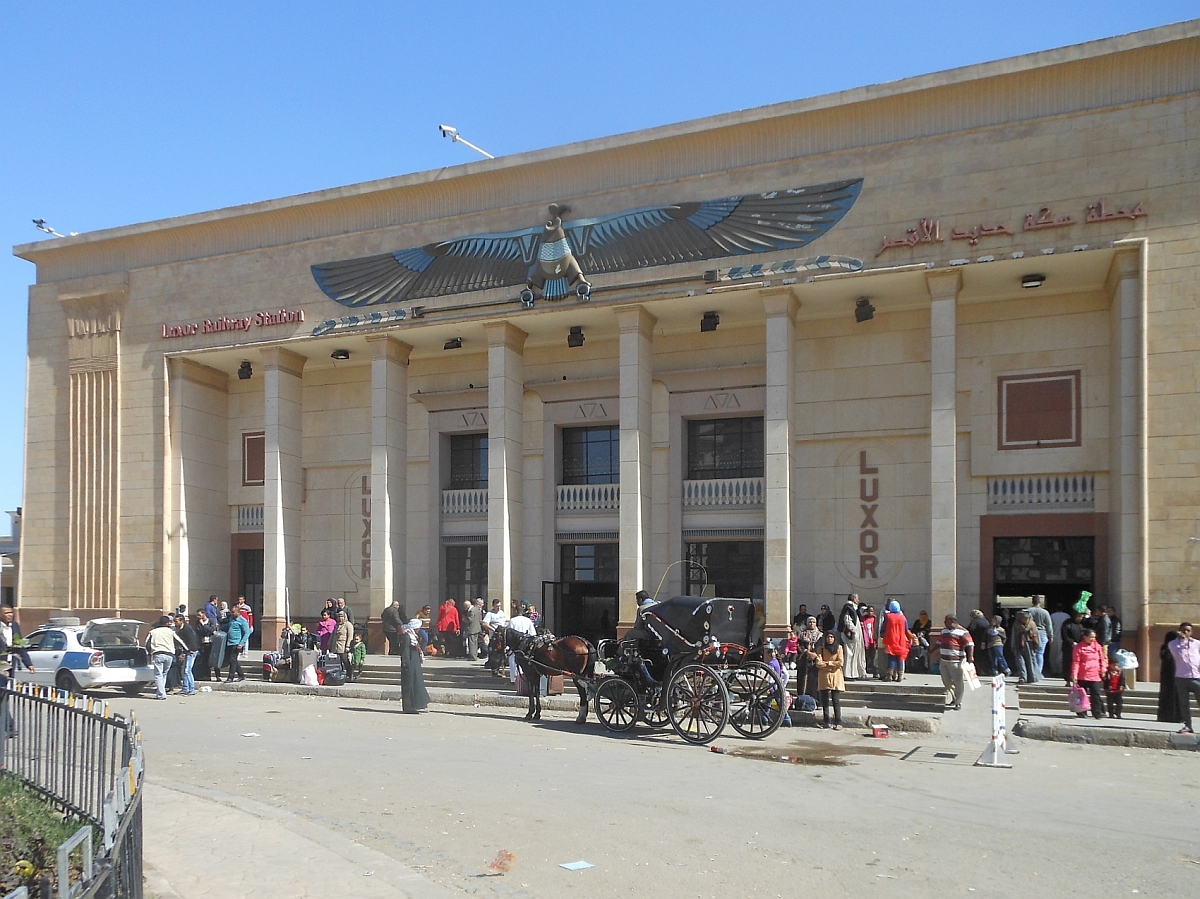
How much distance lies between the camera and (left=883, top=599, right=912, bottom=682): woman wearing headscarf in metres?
18.0

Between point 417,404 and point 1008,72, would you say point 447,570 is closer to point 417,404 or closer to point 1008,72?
point 417,404

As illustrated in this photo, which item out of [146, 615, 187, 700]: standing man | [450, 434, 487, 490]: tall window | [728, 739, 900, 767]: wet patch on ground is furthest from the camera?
[450, 434, 487, 490]: tall window

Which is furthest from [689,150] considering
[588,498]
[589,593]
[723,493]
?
[589,593]

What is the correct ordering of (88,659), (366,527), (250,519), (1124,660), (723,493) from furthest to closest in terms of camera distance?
(250,519)
(366,527)
(723,493)
(88,659)
(1124,660)

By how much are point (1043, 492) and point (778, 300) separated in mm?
6627

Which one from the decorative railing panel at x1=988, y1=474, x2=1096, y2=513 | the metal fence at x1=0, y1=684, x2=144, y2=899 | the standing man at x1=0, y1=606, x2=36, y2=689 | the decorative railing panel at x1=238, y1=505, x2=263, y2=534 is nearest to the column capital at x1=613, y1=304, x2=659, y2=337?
the decorative railing panel at x1=988, y1=474, x2=1096, y2=513

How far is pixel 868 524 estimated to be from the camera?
75.1 feet

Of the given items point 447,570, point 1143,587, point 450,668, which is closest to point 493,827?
point 450,668

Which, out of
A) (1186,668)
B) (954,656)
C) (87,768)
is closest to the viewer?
(87,768)

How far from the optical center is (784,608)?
21.0 meters

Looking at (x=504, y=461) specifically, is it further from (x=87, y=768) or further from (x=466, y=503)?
(x=87, y=768)

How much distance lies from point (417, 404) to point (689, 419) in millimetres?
7499

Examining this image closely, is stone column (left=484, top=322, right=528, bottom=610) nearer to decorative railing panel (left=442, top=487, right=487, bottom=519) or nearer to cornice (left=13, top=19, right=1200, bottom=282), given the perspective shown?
decorative railing panel (left=442, top=487, right=487, bottom=519)

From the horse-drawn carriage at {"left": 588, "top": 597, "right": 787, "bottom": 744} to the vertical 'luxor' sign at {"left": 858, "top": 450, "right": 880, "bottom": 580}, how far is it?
27.8 ft
